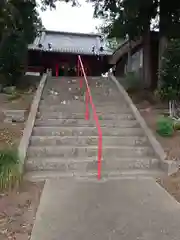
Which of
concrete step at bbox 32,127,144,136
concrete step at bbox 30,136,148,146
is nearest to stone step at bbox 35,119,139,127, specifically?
concrete step at bbox 32,127,144,136

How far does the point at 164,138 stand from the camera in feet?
23.6

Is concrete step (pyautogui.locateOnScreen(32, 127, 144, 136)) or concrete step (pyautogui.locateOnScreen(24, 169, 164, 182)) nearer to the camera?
concrete step (pyautogui.locateOnScreen(24, 169, 164, 182))

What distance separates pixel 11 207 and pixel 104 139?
3239 mm

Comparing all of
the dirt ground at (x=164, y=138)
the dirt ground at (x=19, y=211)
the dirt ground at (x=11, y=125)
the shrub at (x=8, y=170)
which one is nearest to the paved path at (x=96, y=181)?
the dirt ground at (x=19, y=211)

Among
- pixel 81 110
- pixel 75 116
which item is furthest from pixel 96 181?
pixel 81 110

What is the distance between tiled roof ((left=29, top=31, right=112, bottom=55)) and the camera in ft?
68.8

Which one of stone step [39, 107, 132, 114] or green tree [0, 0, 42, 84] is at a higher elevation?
green tree [0, 0, 42, 84]

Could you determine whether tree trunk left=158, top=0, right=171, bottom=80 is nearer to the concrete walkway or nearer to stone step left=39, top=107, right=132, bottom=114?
stone step left=39, top=107, right=132, bottom=114

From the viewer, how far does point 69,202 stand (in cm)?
450

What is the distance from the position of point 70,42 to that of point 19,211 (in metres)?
20.6

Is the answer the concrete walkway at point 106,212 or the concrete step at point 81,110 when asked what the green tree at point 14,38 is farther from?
the concrete walkway at point 106,212

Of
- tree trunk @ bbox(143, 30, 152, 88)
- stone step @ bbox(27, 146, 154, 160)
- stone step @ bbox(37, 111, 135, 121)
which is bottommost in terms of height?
stone step @ bbox(27, 146, 154, 160)

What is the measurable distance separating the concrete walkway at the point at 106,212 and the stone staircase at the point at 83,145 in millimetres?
628

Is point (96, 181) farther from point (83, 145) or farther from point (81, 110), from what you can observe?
point (81, 110)
